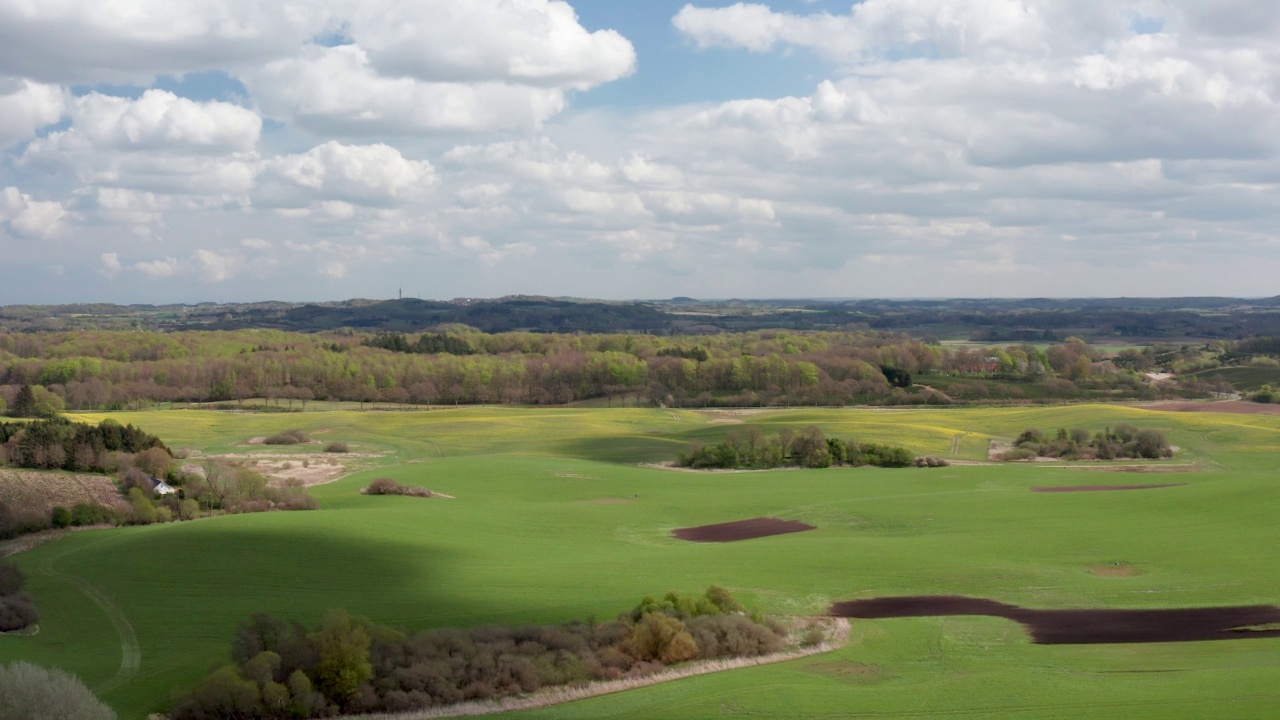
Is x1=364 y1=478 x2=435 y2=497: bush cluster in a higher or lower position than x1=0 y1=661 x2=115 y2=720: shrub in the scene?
lower

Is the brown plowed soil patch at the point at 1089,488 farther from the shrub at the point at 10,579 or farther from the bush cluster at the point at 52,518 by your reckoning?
the shrub at the point at 10,579

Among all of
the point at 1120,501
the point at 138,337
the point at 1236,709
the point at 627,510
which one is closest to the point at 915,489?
the point at 1120,501

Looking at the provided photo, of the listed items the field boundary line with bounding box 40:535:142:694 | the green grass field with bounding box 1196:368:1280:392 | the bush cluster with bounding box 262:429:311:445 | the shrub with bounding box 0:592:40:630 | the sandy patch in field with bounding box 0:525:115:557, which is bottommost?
the bush cluster with bounding box 262:429:311:445

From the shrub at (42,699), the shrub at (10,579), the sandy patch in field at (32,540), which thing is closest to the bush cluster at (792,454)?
the sandy patch in field at (32,540)

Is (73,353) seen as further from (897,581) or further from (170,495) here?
(897,581)

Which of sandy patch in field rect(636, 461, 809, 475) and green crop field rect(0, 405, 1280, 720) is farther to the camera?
sandy patch in field rect(636, 461, 809, 475)

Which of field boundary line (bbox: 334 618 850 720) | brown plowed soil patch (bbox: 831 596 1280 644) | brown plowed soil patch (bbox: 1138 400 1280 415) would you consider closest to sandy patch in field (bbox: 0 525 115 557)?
field boundary line (bbox: 334 618 850 720)

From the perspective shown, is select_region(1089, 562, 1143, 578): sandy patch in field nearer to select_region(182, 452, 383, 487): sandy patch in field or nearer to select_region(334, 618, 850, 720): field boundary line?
select_region(334, 618, 850, 720): field boundary line
